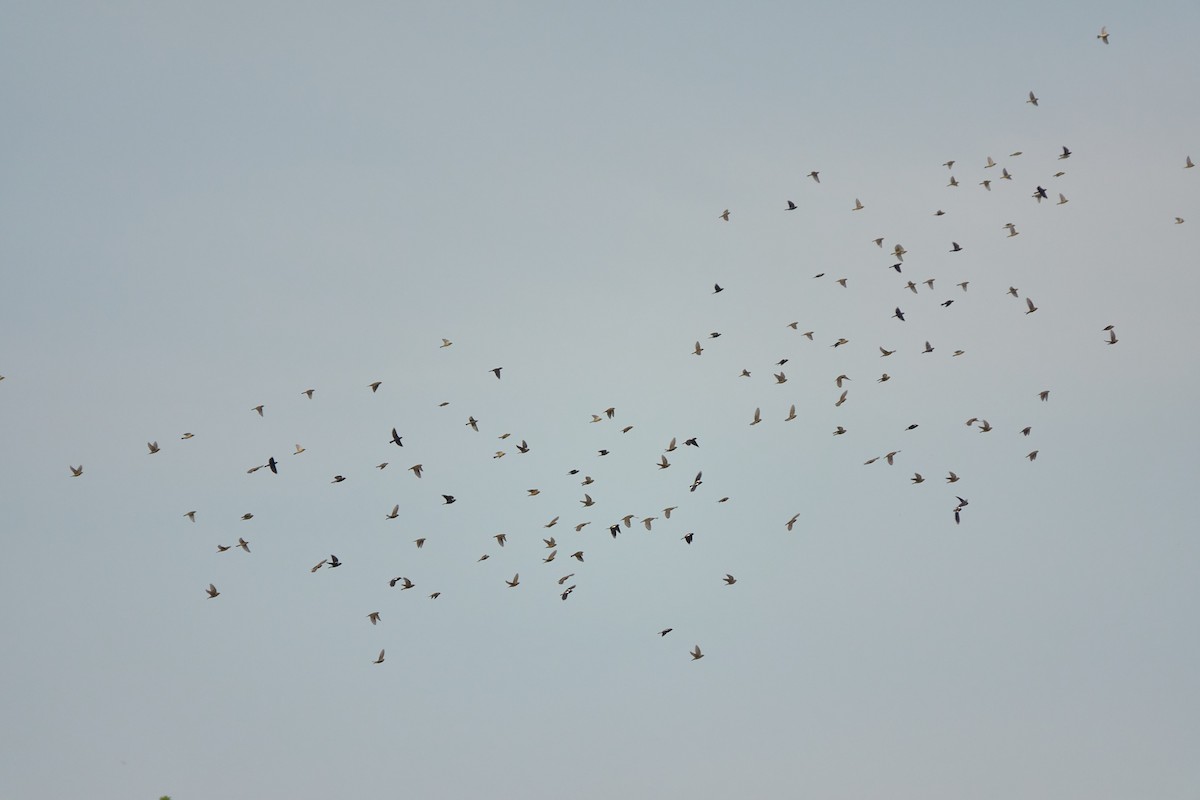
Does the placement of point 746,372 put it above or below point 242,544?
above

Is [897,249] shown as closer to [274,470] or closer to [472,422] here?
[472,422]

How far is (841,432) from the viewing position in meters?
114

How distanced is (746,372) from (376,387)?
2275 centimetres

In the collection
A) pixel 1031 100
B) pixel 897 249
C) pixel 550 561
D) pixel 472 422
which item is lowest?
pixel 550 561

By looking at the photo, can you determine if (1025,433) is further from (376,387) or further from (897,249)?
(376,387)

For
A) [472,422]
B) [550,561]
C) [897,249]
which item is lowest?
[550,561]

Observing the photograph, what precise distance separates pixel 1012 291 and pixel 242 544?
50.4m

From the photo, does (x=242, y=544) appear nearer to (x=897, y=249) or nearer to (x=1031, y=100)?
(x=897, y=249)

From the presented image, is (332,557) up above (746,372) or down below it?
below

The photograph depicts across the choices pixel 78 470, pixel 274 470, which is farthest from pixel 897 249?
pixel 78 470

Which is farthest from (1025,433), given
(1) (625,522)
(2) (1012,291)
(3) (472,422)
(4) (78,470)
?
(4) (78,470)

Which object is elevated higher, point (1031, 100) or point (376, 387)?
point (1031, 100)

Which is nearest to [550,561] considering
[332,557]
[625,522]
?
[625,522]

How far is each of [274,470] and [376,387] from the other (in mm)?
8141
